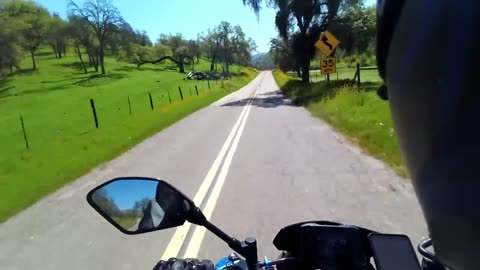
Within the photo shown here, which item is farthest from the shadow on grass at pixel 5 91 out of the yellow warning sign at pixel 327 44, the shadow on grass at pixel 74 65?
the yellow warning sign at pixel 327 44

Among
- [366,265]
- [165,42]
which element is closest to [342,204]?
[366,265]

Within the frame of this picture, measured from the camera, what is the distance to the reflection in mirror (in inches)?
70.6

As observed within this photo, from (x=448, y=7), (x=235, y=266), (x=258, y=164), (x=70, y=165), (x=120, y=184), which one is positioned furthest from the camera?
(x=70, y=165)

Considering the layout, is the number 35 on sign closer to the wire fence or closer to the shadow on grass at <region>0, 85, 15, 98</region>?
the wire fence

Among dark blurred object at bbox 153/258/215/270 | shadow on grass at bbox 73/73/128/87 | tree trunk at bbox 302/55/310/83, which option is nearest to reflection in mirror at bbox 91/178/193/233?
dark blurred object at bbox 153/258/215/270

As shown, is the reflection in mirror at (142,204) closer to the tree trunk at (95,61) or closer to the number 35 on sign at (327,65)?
the number 35 on sign at (327,65)

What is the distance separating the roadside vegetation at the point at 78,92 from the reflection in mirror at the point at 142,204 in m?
5.67

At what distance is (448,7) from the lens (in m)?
0.78

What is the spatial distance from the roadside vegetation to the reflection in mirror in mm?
5672

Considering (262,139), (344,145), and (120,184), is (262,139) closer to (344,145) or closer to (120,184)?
(344,145)

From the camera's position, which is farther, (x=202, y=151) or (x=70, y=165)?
(x=202, y=151)

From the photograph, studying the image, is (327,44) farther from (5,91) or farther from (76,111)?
(5,91)

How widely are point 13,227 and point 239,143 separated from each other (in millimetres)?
6820

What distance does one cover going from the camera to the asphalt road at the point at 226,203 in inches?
189
